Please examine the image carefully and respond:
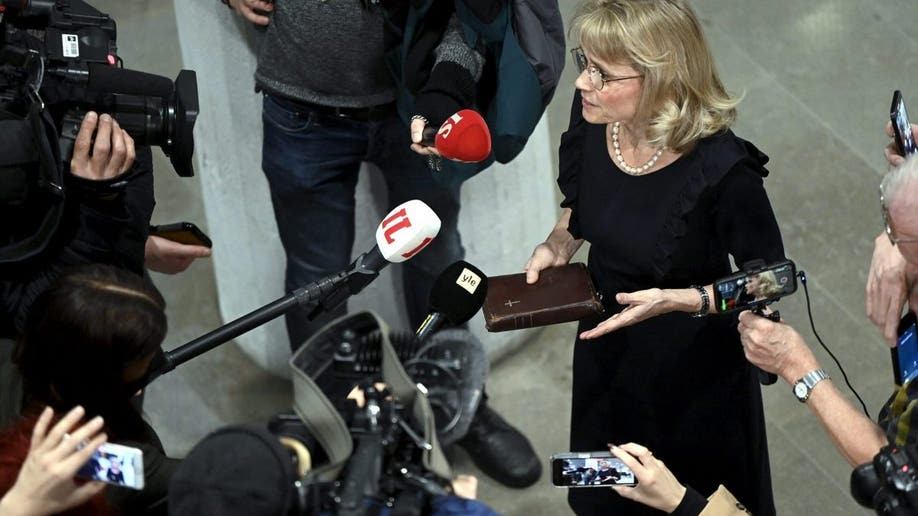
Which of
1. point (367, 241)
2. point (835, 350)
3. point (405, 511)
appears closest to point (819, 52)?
point (835, 350)

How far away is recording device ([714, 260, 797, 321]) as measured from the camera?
275 centimetres

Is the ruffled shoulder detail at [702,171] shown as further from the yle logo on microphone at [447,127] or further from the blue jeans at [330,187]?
the blue jeans at [330,187]

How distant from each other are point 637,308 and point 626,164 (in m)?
0.37

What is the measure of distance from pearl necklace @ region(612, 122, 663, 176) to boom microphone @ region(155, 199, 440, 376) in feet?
2.20

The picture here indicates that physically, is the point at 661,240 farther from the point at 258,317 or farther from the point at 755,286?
the point at 258,317

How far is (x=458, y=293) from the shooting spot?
8.80ft

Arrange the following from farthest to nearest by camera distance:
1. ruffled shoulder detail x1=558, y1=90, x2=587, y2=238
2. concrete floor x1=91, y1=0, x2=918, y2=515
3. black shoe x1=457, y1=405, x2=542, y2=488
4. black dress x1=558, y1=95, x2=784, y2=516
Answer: concrete floor x1=91, y1=0, x2=918, y2=515, black shoe x1=457, y1=405, x2=542, y2=488, ruffled shoulder detail x1=558, y1=90, x2=587, y2=238, black dress x1=558, y1=95, x2=784, y2=516

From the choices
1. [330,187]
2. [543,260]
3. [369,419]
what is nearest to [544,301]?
[543,260]

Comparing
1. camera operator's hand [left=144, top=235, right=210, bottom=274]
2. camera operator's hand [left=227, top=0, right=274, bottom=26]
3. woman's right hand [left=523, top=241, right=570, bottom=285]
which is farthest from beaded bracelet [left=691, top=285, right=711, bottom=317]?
camera operator's hand [left=227, top=0, right=274, bottom=26]

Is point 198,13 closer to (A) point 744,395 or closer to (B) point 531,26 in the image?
(B) point 531,26

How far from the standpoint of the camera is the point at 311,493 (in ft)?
→ 6.68

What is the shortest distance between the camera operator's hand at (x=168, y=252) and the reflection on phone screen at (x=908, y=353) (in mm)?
1799

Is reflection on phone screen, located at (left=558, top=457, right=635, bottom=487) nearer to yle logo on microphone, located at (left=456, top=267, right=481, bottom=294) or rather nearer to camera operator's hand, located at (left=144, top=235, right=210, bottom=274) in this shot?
yle logo on microphone, located at (left=456, top=267, right=481, bottom=294)

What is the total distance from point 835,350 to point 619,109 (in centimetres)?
185
